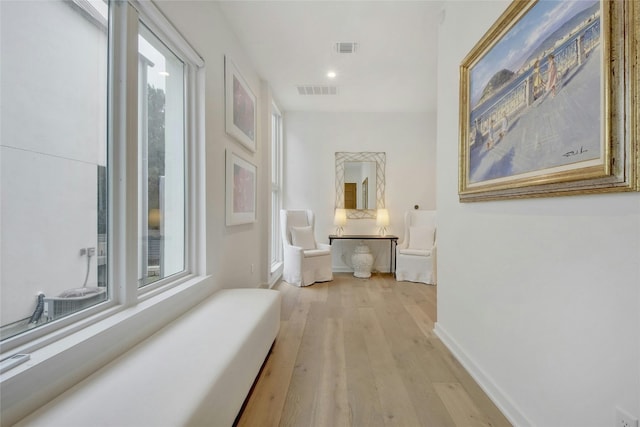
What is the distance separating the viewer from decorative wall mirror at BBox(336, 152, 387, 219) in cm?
498

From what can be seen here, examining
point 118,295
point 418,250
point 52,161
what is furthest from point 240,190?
point 418,250

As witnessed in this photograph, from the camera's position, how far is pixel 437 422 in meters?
1.41

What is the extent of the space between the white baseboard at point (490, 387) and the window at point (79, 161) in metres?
2.03

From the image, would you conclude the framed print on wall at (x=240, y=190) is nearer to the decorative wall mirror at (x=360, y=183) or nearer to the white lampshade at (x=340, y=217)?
the white lampshade at (x=340, y=217)

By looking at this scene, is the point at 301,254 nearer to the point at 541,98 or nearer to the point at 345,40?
the point at 345,40

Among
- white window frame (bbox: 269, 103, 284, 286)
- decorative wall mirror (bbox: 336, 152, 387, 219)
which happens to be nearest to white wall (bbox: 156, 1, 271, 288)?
white window frame (bbox: 269, 103, 284, 286)

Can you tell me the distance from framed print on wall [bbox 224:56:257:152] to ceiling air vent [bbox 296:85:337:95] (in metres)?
0.91

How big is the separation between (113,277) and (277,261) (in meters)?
3.43

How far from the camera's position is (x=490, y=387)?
1.59 m

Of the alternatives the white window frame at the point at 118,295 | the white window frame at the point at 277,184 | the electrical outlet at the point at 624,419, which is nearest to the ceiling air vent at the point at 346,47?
the white window frame at the point at 118,295

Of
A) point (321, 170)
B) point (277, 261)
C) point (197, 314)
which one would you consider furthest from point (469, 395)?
point (321, 170)

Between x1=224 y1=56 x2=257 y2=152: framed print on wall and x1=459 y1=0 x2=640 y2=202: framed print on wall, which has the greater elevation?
x1=224 y1=56 x2=257 y2=152: framed print on wall

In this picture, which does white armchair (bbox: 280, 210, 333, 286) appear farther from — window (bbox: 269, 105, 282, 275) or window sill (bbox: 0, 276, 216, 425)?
window sill (bbox: 0, 276, 216, 425)

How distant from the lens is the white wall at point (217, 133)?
1950mm
